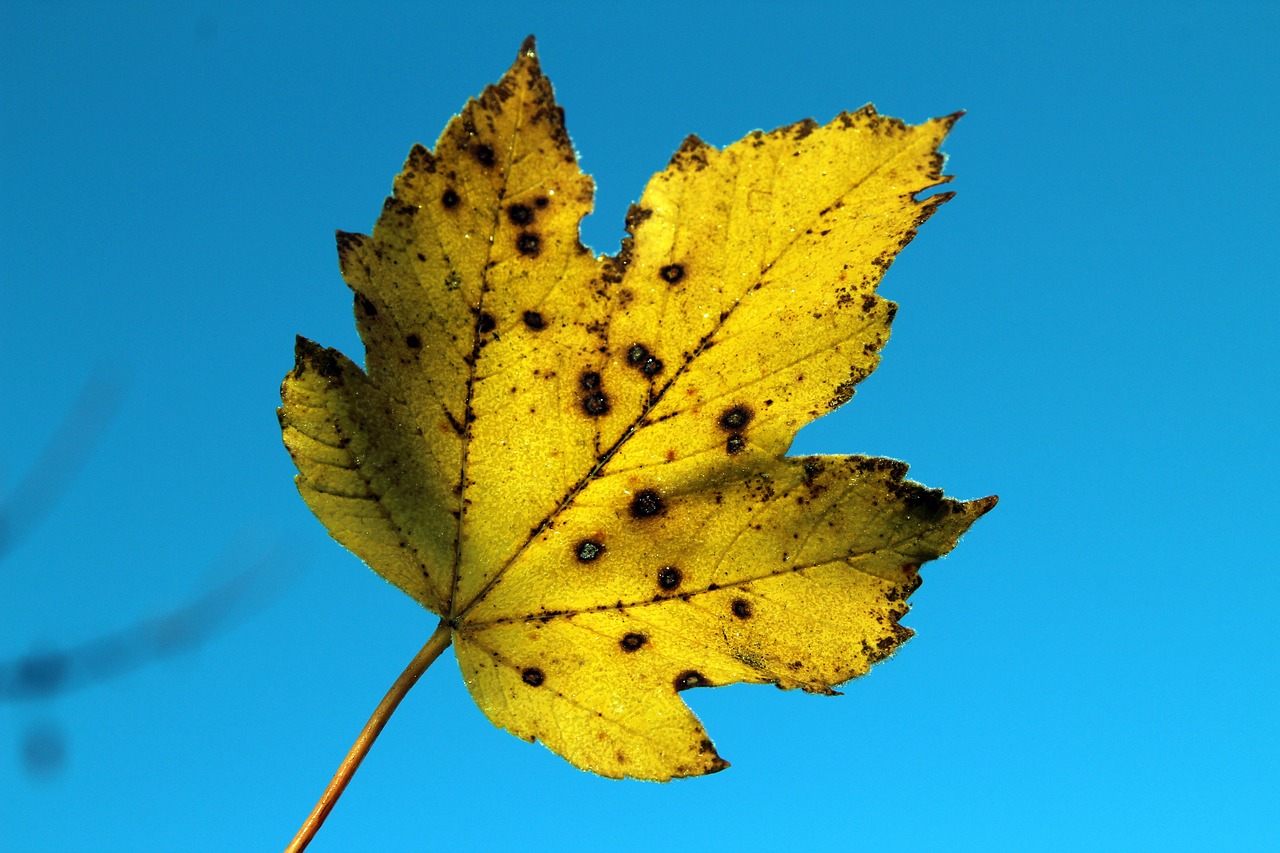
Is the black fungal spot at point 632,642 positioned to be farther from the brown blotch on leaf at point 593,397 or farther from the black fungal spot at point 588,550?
the brown blotch on leaf at point 593,397

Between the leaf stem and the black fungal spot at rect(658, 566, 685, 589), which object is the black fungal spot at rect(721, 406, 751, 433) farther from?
the leaf stem

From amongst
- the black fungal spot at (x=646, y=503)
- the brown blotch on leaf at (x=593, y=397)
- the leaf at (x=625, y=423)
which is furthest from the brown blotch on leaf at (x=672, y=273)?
the black fungal spot at (x=646, y=503)

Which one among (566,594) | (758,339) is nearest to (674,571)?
(566,594)

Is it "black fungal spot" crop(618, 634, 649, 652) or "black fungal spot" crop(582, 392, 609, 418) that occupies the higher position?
"black fungal spot" crop(582, 392, 609, 418)

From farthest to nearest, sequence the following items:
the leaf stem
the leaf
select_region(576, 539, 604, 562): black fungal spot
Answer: select_region(576, 539, 604, 562): black fungal spot, the leaf, the leaf stem

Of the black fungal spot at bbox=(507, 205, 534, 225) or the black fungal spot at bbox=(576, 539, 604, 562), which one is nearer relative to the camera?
the black fungal spot at bbox=(507, 205, 534, 225)

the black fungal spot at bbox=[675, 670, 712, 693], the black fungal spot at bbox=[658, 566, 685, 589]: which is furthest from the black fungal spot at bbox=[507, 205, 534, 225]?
the black fungal spot at bbox=[675, 670, 712, 693]

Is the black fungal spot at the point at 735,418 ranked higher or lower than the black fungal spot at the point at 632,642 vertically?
higher

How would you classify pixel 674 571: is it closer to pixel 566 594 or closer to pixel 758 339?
pixel 566 594
